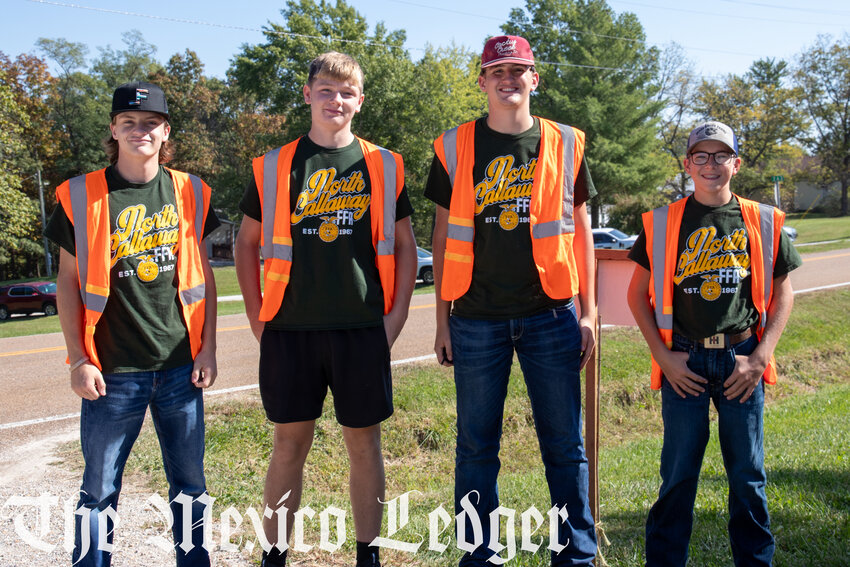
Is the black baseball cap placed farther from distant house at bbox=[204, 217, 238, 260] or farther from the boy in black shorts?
distant house at bbox=[204, 217, 238, 260]

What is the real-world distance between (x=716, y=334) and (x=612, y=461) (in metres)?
3.67

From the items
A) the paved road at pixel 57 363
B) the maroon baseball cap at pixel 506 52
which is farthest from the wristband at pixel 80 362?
the paved road at pixel 57 363

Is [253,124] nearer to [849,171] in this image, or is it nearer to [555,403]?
[849,171]

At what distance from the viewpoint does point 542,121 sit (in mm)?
3447

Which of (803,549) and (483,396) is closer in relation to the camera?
(483,396)

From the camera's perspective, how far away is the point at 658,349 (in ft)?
11.1

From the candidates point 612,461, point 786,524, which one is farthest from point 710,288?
point 612,461

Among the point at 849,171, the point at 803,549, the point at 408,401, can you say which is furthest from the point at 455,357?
the point at 849,171

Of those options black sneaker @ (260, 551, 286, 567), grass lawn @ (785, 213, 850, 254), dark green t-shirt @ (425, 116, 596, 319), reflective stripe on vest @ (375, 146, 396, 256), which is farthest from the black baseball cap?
grass lawn @ (785, 213, 850, 254)

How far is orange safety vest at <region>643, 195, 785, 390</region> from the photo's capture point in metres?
3.36

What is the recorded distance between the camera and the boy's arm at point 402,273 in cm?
345

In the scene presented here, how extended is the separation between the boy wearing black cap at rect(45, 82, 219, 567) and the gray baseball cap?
8.38 ft

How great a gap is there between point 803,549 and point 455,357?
2.27 m

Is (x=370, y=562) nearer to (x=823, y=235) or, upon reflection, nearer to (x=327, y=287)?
(x=327, y=287)
